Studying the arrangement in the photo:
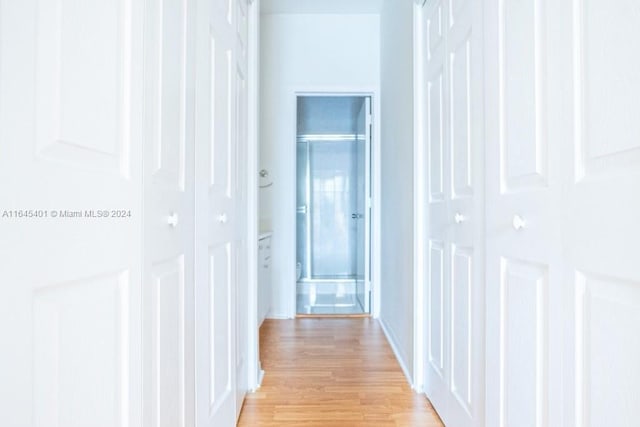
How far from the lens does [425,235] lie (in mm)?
2143

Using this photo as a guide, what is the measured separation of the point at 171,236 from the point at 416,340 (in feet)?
5.04

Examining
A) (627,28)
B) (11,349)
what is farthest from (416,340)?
(11,349)

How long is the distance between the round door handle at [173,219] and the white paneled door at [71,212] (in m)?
0.18

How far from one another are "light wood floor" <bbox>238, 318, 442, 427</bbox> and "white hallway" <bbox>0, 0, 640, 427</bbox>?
170 mm

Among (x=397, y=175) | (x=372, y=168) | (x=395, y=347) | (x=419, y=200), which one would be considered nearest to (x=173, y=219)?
(x=419, y=200)

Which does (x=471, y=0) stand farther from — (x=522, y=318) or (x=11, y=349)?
(x=11, y=349)

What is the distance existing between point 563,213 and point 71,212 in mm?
938

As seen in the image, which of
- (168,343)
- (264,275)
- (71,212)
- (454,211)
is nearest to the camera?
(71,212)

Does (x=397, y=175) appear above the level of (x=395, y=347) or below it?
above

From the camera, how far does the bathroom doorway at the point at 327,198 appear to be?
5.04m

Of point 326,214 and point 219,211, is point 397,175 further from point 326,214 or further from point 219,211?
point 326,214

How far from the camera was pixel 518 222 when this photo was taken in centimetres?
107

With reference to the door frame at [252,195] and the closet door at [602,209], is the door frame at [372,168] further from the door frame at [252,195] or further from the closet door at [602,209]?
the closet door at [602,209]

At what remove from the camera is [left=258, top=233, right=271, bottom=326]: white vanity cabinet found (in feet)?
10.5
